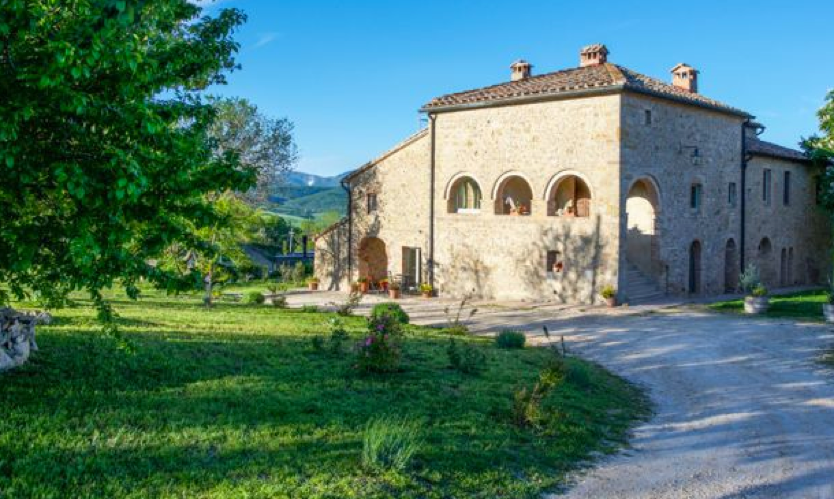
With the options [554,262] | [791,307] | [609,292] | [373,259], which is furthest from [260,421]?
[373,259]

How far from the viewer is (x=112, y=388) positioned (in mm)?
8273

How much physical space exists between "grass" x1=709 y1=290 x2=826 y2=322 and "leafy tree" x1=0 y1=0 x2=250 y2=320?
19.2m

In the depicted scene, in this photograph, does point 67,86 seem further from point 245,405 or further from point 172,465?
point 245,405

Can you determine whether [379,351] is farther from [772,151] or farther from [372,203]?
[772,151]

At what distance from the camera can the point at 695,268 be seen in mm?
26188

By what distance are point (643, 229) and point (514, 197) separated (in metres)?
4.75

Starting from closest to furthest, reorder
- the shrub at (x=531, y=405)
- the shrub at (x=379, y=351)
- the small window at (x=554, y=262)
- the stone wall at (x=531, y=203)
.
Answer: the shrub at (x=531, y=405) → the shrub at (x=379, y=351) → the stone wall at (x=531, y=203) → the small window at (x=554, y=262)

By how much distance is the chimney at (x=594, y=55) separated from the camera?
85.8 feet

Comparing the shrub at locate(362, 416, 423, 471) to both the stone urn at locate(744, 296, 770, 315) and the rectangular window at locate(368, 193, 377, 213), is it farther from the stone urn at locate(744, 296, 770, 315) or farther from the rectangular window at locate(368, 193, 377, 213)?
the rectangular window at locate(368, 193, 377, 213)

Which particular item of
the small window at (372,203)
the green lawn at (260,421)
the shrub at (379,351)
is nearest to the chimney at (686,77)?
the small window at (372,203)

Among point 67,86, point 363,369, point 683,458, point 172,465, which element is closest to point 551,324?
point 363,369

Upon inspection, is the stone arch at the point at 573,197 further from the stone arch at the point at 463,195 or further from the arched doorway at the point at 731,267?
the arched doorway at the point at 731,267

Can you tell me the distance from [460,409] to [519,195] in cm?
1888

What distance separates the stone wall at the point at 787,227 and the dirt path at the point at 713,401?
10477 millimetres
